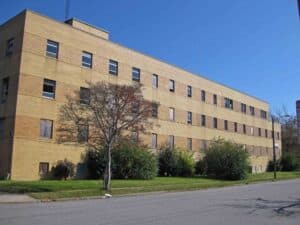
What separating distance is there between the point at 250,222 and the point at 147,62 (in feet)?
111

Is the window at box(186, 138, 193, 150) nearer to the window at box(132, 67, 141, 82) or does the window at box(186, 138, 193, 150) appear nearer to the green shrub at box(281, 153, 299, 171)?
the window at box(132, 67, 141, 82)

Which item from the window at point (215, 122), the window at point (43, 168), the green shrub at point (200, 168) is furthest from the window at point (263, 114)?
the window at point (43, 168)

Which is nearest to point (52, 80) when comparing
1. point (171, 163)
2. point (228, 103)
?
point (171, 163)

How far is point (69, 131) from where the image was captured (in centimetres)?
2653

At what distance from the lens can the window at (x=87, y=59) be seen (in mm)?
36844

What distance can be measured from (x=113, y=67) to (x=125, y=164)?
10269mm

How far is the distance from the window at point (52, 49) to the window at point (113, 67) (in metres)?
6.51

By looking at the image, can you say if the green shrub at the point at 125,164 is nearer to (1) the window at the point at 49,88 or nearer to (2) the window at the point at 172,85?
(1) the window at the point at 49,88

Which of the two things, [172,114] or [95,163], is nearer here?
[95,163]

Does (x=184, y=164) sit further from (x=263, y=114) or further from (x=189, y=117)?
(x=263, y=114)

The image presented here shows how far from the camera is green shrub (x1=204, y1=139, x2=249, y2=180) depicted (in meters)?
42.2

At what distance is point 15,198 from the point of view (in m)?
19.2

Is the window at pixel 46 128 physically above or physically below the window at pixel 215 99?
below

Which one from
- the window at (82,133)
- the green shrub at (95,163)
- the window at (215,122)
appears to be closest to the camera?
the window at (82,133)
